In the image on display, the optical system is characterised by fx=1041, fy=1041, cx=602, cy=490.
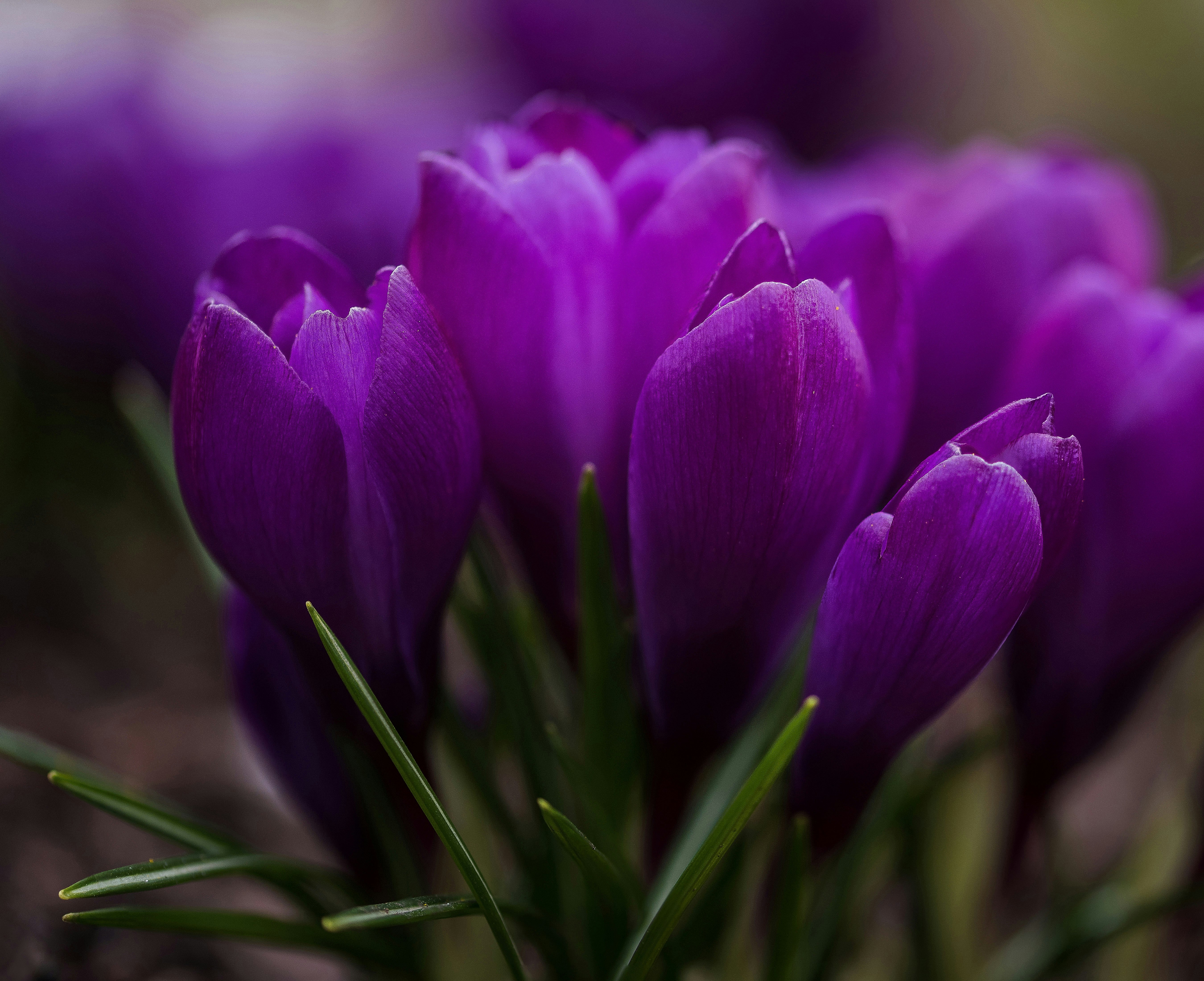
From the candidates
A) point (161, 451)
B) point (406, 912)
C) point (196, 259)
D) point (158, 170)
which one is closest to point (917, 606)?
point (406, 912)

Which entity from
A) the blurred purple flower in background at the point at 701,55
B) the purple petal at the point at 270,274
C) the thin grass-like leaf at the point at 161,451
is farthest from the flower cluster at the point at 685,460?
the blurred purple flower in background at the point at 701,55

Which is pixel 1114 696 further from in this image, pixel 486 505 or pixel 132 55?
pixel 132 55

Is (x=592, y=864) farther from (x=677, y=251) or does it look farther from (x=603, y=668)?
(x=677, y=251)

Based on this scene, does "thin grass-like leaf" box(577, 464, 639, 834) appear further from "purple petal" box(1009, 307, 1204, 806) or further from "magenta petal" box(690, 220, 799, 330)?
"purple petal" box(1009, 307, 1204, 806)

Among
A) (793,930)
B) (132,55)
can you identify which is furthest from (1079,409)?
(132,55)

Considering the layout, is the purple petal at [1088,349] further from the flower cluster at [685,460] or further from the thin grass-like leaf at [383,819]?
the thin grass-like leaf at [383,819]

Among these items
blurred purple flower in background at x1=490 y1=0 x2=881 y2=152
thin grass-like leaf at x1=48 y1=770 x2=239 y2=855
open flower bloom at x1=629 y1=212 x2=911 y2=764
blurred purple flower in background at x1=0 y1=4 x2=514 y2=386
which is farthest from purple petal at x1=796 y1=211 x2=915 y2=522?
blurred purple flower in background at x1=490 y1=0 x2=881 y2=152
